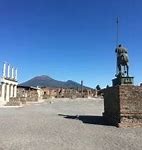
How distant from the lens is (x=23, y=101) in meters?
51.5

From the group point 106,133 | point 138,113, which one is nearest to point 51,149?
point 106,133

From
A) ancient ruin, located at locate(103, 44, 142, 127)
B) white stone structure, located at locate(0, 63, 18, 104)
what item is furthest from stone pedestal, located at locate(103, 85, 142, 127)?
white stone structure, located at locate(0, 63, 18, 104)

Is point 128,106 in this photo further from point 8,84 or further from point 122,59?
point 8,84

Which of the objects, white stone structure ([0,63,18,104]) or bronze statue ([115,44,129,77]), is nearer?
bronze statue ([115,44,129,77])

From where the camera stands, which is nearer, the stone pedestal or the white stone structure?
the stone pedestal

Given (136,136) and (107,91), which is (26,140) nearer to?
A: (136,136)

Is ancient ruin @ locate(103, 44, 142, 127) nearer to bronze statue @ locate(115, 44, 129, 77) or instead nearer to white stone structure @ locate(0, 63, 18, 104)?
bronze statue @ locate(115, 44, 129, 77)

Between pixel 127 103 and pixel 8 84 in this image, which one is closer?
pixel 127 103

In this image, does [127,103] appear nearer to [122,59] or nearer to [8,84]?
[122,59]

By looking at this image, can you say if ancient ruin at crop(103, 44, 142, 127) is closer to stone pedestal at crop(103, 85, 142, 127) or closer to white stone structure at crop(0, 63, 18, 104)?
stone pedestal at crop(103, 85, 142, 127)

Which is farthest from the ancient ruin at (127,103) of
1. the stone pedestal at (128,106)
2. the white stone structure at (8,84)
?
the white stone structure at (8,84)

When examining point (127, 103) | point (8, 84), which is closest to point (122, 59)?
point (127, 103)

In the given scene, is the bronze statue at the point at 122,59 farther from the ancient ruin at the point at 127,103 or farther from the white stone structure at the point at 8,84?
the white stone structure at the point at 8,84

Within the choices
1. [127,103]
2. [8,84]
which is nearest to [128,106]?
[127,103]
